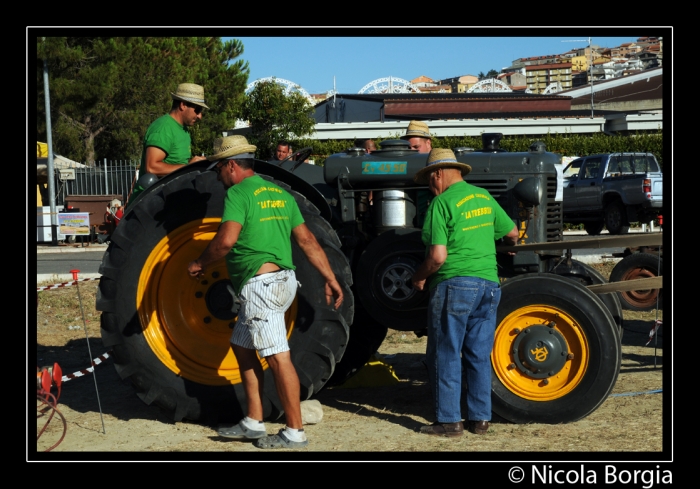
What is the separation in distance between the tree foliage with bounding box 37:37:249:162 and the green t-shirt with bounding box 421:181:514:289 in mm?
18945

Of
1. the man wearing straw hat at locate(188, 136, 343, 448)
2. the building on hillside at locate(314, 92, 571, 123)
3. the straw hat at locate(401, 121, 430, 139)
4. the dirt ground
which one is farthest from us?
the building on hillside at locate(314, 92, 571, 123)

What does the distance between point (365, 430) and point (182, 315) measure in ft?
4.72

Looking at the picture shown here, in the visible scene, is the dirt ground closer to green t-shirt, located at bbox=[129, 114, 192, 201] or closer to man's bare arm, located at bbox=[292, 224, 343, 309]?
man's bare arm, located at bbox=[292, 224, 343, 309]

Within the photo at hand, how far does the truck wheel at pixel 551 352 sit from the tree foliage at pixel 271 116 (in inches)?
707

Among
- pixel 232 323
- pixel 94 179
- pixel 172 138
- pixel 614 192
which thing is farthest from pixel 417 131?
pixel 94 179

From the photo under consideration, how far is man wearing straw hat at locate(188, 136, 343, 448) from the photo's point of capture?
546cm

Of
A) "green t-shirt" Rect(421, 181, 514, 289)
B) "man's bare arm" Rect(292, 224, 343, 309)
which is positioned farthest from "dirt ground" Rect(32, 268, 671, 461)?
"green t-shirt" Rect(421, 181, 514, 289)

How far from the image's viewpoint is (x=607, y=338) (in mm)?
5922

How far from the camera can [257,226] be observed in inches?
216

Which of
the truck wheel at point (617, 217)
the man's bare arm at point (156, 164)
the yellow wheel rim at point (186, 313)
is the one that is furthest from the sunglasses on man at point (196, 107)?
the truck wheel at point (617, 217)

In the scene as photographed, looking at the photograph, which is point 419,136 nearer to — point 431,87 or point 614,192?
point 614,192

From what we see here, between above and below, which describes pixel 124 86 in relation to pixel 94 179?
above

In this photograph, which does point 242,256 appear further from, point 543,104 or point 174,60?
point 543,104
